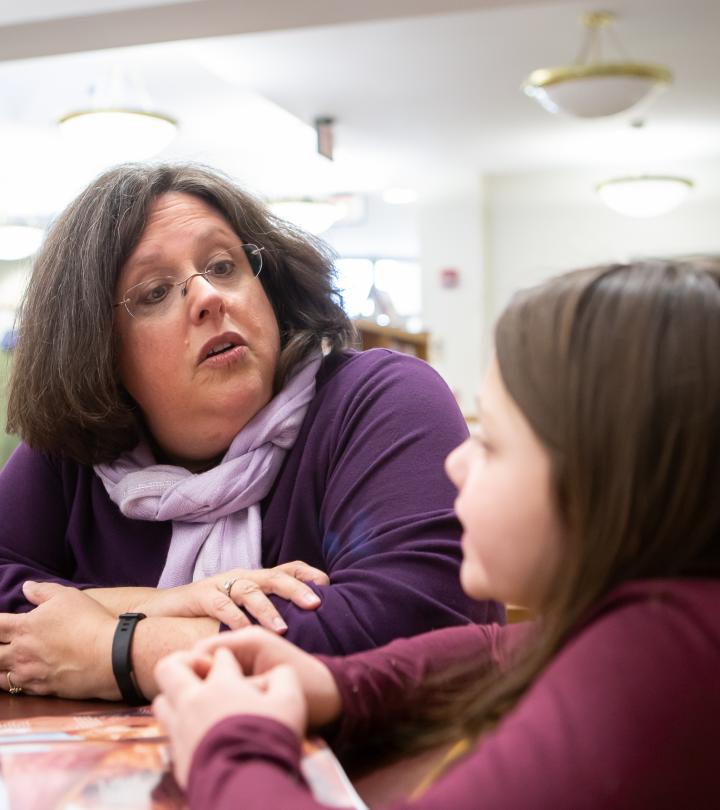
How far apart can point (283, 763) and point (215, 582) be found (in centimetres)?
54

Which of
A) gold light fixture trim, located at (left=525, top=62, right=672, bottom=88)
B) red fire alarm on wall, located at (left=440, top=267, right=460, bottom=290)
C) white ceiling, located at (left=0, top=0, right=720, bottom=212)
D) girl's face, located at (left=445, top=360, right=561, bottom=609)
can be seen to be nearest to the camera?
girl's face, located at (left=445, top=360, right=561, bottom=609)

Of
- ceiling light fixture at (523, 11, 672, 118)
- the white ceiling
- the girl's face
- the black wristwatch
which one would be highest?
the white ceiling

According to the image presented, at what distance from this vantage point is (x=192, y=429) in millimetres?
1382

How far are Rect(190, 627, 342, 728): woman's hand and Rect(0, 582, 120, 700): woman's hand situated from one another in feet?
1.16

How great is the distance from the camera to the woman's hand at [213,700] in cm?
62

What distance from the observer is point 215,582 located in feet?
3.69

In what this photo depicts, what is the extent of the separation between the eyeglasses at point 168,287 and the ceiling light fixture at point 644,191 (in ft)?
23.7

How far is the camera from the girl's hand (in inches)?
24.3

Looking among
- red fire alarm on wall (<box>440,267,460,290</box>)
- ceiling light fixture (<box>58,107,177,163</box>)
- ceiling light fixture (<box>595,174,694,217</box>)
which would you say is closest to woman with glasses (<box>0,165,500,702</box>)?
ceiling light fixture (<box>58,107,177,163</box>)

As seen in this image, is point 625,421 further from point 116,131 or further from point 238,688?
point 116,131

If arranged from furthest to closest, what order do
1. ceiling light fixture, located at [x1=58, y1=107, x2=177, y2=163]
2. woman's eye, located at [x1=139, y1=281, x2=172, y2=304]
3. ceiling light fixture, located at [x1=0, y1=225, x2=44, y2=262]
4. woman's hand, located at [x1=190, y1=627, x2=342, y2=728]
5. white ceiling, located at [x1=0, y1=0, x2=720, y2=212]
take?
ceiling light fixture, located at [x1=0, y1=225, x2=44, y2=262], ceiling light fixture, located at [x1=58, y1=107, x2=177, y2=163], white ceiling, located at [x1=0, y1=0, x2=720, y2=212], woman's eye, located at [x1=139, y1=281, x2=172, y2=304], woman's hand, located at [x1=190, y1=627, x2=342, y2=728]

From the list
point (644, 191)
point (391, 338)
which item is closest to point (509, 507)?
point (391, 338)

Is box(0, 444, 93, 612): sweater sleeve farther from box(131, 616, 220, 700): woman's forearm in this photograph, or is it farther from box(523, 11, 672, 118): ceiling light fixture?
box(523, 11, 672, 118): ceiling light fixture

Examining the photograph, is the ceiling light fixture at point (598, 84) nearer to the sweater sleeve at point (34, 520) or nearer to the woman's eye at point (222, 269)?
the woman's eye at point (222, 269)
